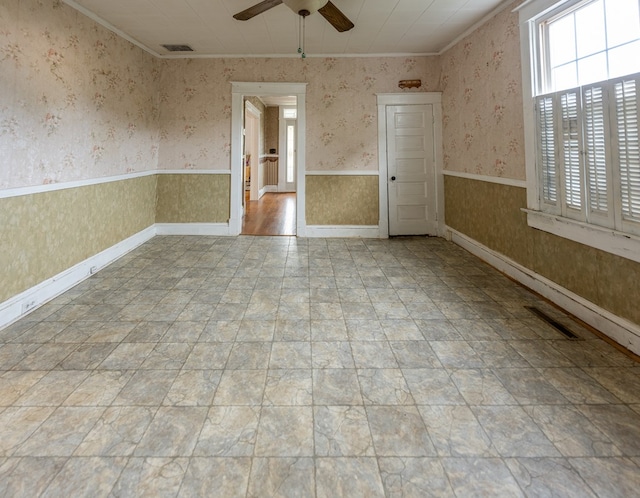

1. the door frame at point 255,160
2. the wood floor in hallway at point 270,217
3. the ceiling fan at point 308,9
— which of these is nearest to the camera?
the ceiling fan at point 308,9

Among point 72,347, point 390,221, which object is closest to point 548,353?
point 72,347

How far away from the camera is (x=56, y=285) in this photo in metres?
2.99

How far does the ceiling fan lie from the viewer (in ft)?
8.46

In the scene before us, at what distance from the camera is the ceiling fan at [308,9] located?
→ 258 cm

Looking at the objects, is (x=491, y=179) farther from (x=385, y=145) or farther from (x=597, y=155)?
(x=385, y=145)

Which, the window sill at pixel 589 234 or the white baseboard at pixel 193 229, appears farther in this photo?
the white baseboard at pixel 193 229

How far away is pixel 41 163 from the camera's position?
2.86 metres

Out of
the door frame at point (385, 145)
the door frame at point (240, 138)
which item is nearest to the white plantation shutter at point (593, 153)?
the door frame at point (385, 145)

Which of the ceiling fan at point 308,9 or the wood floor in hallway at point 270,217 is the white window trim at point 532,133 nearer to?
the ceiling fan at point 308,9

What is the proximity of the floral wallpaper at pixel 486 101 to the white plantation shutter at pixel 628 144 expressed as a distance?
1055mm

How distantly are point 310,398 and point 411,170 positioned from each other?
4.24m

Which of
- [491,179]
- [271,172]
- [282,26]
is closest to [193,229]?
[282,26]

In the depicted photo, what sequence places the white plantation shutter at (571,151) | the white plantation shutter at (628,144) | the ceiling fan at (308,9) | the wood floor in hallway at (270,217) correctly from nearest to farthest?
the white plantation shutter at (628,144) → the white plantation shutter at (571,151) → the ceiling fan at (308,9) → the wood floor in hallway at (270,217)

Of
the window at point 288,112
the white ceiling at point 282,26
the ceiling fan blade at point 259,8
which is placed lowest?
the ceiling fan blade at point 259,8
